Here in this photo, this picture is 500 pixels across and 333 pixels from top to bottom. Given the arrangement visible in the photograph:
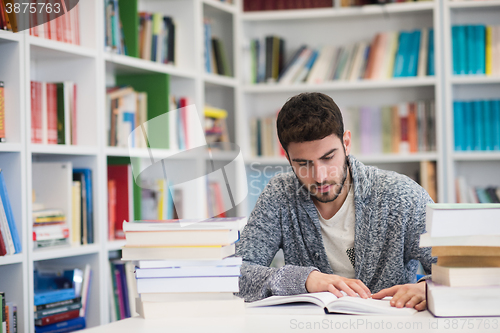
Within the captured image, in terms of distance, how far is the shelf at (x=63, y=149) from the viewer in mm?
1892

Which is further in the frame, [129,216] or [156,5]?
[156,5]

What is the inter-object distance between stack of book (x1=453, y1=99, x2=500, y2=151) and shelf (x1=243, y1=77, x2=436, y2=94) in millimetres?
229

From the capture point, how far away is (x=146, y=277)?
3.58 feet

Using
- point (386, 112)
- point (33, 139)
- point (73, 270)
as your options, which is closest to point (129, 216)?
point (73, 270)

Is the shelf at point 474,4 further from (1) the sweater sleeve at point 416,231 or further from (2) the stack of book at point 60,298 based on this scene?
(2) the stack of book at point 60,298

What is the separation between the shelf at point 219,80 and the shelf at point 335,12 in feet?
1.31

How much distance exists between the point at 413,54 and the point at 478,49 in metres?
0.34

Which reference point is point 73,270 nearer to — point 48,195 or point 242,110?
point 48,195

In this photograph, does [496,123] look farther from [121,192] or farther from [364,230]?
[121,192]

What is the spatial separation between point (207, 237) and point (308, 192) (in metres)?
0.61

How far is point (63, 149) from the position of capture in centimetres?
201

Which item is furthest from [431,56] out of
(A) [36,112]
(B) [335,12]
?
(A) [36,112]

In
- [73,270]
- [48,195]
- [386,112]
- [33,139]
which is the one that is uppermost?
[386,112]

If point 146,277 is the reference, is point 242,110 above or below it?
above
